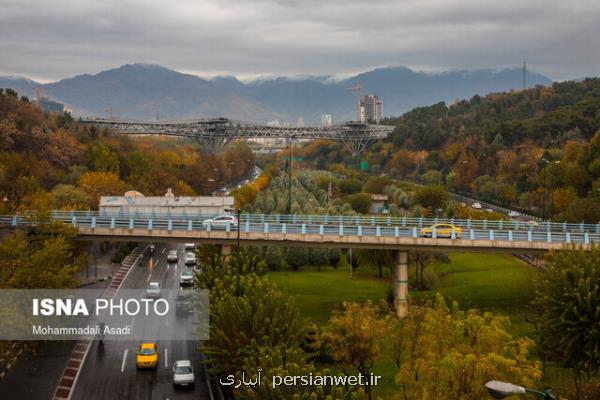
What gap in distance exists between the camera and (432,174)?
15088 cm

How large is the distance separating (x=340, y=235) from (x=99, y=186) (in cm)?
4746

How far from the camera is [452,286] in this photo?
212 ft

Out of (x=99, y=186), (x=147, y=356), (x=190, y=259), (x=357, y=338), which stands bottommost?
(x=147, y=356)

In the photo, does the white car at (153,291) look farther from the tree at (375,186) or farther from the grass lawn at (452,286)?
the tree at (375,186)

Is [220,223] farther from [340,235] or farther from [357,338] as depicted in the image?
[357,338]

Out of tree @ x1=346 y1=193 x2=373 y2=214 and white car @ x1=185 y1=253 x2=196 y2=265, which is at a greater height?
tree @ x1=346 y1=193 x2=373 y2=214

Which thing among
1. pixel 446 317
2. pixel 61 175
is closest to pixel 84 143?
pixel 61 175

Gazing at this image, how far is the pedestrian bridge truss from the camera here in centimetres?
5144

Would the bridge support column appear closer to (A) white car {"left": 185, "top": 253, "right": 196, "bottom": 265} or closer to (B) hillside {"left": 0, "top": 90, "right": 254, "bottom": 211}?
(A) white car {"left": 185, "top": 253, "right": 196, "bottom": 265}

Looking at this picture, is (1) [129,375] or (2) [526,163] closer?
(1) [129,375]

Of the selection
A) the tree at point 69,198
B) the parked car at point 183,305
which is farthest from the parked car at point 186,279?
the tree at point 69,198

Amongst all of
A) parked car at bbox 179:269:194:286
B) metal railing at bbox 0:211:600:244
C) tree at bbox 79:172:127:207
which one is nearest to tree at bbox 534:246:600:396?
metal railing at bbox 0:211:600:244

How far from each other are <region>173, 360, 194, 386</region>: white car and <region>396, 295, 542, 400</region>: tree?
11145 millimetres

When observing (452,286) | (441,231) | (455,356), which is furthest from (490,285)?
(455,356)
